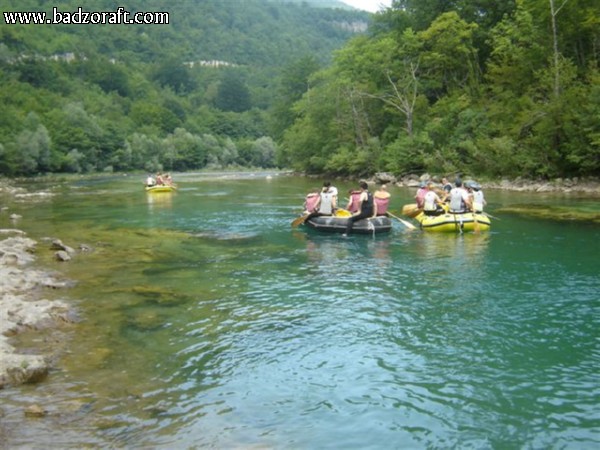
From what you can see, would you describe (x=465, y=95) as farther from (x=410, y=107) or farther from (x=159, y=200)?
(x=159, y=200)

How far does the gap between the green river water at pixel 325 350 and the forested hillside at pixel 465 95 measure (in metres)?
17.7

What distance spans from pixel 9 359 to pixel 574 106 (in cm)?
3079

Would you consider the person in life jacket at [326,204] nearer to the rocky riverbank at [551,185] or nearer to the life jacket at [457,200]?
the life jacket at [457,200]

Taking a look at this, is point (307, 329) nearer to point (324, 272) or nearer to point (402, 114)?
point (324, 272)

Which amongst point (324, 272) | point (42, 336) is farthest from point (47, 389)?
point (324, 272)

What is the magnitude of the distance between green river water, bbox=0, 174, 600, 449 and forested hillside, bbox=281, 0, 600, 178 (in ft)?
58.0

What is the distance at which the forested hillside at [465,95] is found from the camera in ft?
106

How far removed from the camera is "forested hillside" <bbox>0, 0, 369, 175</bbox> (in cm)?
7631

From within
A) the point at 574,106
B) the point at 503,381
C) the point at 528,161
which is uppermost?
the point at 574,106

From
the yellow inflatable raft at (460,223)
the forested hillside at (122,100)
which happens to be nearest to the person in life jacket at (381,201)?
the yellow inflatable raft at (460,223)

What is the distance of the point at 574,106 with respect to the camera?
30.8 metres

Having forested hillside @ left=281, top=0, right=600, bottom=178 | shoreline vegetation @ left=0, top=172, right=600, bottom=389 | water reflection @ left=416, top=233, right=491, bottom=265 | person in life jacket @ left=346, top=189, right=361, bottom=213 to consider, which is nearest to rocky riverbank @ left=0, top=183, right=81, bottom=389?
shoreline vegetation @ left=0, top=172, right=600, bottom=389

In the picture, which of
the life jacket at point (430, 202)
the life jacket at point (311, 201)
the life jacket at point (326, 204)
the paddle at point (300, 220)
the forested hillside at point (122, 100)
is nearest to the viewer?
the life jacket at point (326, 204)

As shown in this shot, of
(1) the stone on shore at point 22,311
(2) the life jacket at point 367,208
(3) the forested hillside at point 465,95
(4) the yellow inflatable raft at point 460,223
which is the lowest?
(1) the stone on shore at point 22,311
